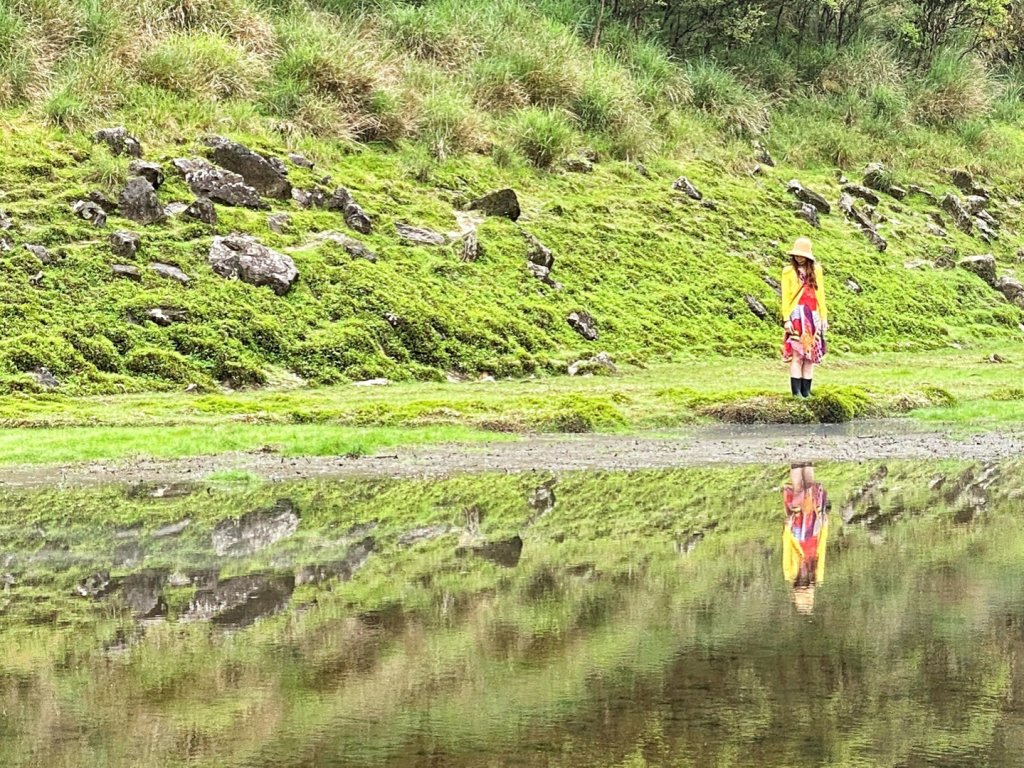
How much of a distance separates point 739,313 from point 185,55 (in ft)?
34.5

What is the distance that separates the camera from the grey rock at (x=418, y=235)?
75.4 ft

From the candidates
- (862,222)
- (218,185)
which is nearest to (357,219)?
(218,185)

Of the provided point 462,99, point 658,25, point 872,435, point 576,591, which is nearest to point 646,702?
point 576,591

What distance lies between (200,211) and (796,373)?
8.89 m

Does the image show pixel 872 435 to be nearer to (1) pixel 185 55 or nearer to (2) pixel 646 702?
(2) pixel 646 702

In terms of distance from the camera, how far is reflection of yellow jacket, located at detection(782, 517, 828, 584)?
754 centimetres

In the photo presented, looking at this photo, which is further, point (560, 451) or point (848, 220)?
point (848, 220)

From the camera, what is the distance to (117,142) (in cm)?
2173

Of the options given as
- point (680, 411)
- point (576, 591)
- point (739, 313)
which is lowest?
point (739, 313)

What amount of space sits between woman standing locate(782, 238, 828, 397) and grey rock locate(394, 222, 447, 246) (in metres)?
6.97

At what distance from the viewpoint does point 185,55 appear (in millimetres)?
24734

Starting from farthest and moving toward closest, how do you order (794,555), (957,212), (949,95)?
(949,95) < (957,212) < (794,555)

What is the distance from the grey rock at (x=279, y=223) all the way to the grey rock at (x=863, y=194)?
49.3ft

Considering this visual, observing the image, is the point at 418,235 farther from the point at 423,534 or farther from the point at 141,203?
the point at 423,534
